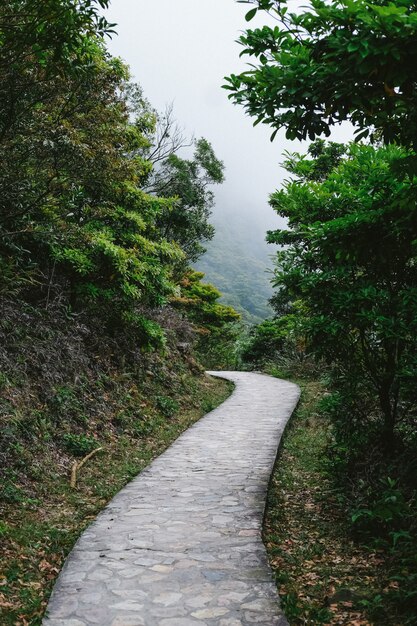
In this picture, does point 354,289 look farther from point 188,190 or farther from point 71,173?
point 188,190

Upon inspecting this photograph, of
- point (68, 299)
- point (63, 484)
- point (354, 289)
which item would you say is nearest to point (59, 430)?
point (63, 484)

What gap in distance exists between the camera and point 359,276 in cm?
558

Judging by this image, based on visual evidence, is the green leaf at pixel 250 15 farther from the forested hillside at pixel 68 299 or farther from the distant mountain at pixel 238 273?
the distant mountain at pixel 238 273

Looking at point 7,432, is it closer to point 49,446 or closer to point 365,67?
point 49,446

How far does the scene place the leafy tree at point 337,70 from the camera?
241cm

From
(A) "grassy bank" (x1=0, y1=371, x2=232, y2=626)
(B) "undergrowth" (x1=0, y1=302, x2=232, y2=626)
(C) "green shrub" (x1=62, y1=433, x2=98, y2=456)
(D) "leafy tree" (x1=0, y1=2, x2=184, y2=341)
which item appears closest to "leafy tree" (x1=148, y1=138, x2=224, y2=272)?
(D) "leafy tree" (x1=0, y1=2, x2=184, y2=341)

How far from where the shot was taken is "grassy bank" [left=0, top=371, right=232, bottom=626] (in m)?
4.10

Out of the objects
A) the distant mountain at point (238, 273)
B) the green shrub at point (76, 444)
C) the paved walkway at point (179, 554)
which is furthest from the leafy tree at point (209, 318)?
the distant mountain at point (238, 273)

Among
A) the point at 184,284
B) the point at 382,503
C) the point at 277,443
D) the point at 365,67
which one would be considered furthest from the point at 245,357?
the point at 365,67

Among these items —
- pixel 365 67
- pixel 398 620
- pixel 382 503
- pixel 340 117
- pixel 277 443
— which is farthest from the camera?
pixel 277 443

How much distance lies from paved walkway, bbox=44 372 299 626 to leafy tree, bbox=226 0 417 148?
3403 mm

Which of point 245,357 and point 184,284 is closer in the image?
point 184,284

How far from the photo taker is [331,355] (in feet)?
19.1

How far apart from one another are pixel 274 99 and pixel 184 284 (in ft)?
66.2
